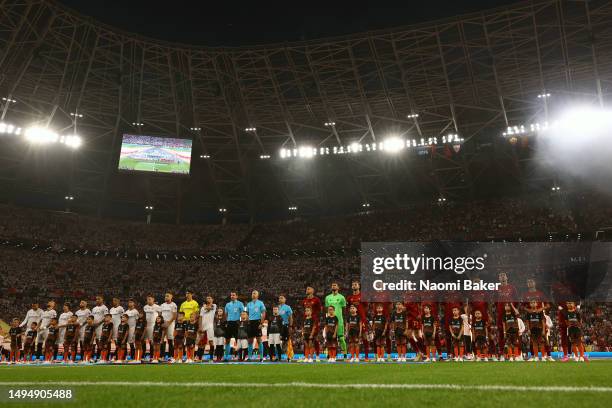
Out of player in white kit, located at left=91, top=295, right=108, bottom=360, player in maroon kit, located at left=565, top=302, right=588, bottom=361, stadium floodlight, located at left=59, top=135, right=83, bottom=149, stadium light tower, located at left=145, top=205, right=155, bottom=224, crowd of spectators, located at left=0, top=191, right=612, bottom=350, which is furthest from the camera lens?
stadium light tower, located at left=145, top=205, right=155, bottom=224

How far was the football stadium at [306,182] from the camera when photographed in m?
14.0

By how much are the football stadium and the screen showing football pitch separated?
15 centimetres

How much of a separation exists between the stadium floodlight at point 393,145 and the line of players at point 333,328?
2180 centimetres

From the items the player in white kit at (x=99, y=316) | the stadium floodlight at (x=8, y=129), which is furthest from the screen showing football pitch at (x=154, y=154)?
the player in white kit at (x=99, y=316)

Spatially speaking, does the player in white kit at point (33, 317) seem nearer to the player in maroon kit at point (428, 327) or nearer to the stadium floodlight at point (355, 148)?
the player in maroon kit at point (428, 327)

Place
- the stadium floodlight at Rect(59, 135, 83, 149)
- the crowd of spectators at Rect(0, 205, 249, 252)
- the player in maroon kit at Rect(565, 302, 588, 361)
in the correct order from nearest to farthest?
the player in maroon kit at Rect(565, 302, 588, 361)
the stadium floodlight at Rect(59, 135, 83, 149)
the crowd of spectators at Rect(0, 205, 249, 252)

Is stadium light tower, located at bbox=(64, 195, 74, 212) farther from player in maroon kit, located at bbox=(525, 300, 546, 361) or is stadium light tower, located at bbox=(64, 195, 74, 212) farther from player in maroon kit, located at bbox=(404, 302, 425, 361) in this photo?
player in maroon kit, located at bbox=(525, 300, 546, 361)

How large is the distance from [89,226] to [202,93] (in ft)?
55.5

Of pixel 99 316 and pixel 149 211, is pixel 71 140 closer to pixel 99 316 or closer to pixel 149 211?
pixel 149 211

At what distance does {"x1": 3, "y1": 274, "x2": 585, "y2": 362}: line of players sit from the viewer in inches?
491

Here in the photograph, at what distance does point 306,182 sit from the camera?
42906 millimetres

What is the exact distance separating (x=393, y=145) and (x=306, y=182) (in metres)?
10.9

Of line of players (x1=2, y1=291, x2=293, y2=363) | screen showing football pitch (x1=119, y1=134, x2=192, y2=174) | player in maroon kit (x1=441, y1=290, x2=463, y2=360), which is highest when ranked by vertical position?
screen showing football pitch (x1=119, y1=134, x2=192, y2=174)

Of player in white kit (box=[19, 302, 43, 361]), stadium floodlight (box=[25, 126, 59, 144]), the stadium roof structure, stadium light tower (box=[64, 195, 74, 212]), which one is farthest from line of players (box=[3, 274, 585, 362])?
stadium light tower (box=[64, 195, 74, 212])
